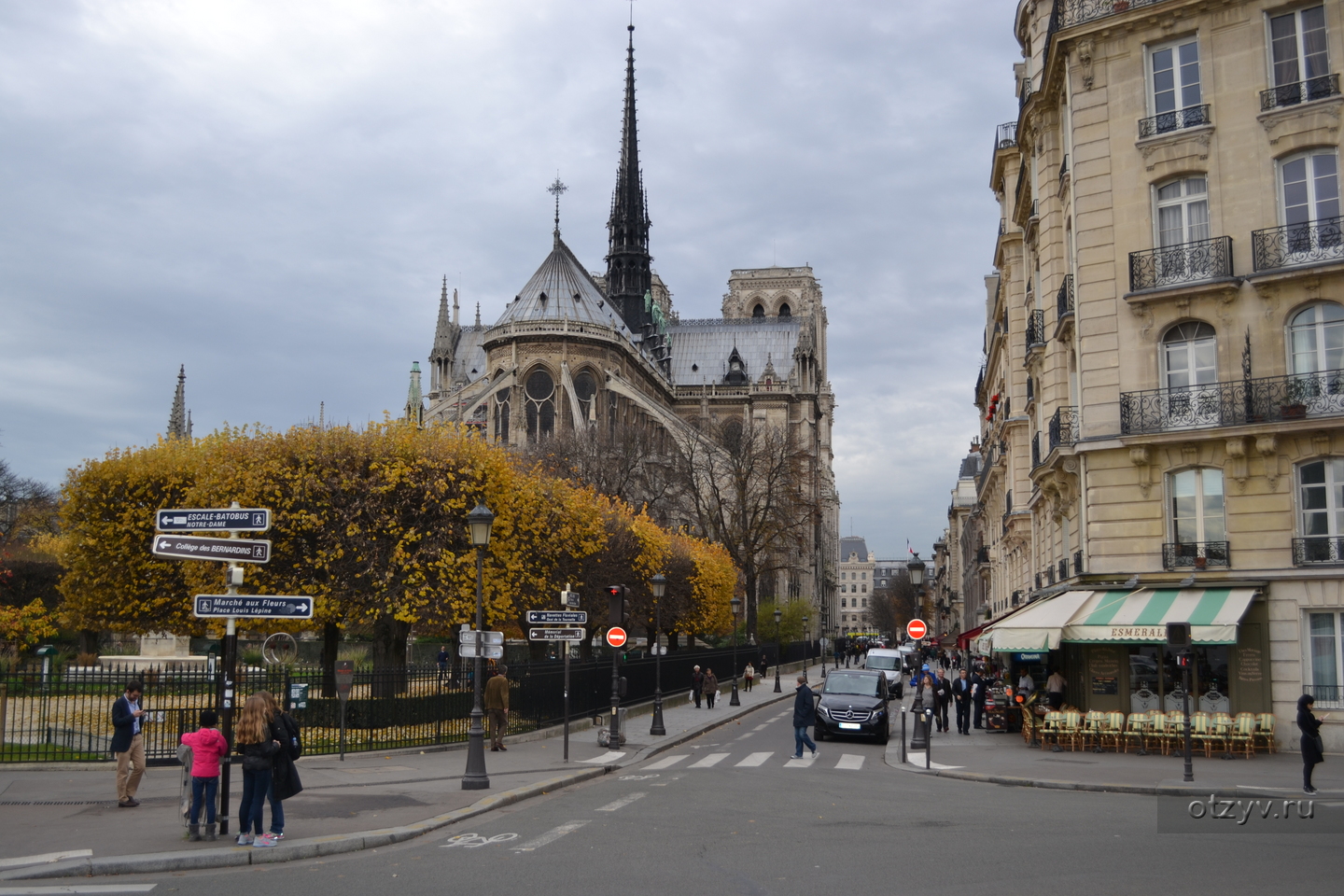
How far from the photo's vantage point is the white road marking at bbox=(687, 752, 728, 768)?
2038 centimetres

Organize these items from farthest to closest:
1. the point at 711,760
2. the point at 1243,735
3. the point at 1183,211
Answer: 1. the point at 1183,211
2. the point at 711,760
3. the point at 1243,735

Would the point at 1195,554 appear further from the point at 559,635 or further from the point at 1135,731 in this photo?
the point at 559,635

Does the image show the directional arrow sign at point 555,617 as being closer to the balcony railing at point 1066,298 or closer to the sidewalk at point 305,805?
the sidewalk at point 305,805

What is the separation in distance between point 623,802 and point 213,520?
6.59 meters

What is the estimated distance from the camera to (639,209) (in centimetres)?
11031

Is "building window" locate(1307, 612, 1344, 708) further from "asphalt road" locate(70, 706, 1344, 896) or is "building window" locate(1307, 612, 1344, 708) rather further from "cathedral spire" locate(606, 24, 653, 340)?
"cathedral spire" locate(606, 24, 653, 340)

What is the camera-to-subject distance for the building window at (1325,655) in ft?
64.3

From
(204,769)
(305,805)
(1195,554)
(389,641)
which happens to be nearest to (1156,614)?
(1195,554)

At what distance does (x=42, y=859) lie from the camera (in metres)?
10.7

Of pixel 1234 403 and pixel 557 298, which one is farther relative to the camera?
pixel 557 298

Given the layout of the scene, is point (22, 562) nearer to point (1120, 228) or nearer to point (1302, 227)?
point (1120, 228)

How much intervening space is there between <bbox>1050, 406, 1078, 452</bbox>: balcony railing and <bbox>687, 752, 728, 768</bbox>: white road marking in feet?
30.7

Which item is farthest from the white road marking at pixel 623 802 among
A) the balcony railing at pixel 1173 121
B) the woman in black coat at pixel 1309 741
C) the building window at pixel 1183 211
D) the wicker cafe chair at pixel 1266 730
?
the balcony railing at pixel 1173 121

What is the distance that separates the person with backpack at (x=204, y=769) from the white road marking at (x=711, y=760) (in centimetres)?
1015
